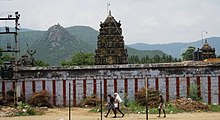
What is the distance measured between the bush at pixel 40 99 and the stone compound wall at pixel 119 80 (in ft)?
2.18

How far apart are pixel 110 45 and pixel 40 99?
851 inches

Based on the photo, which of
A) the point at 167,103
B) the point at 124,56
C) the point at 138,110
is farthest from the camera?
the point at 124,56

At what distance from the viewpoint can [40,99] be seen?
1415 inches

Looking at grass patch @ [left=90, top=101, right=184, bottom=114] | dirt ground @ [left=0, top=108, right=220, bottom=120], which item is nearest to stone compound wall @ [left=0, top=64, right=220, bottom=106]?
dirt ground @ [left=0, top=108, right=220, bottom=120]

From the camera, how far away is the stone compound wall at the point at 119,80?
36219 millimetres

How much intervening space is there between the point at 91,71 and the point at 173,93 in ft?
20.6

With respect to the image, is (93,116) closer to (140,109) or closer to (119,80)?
(140,109)

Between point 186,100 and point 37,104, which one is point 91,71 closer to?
point 37,104

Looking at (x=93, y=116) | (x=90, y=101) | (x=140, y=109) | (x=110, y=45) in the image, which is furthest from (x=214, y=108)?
(x=110, y=45)

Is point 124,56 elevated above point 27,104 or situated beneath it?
elevated above

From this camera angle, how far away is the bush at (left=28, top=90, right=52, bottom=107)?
35.8 meters

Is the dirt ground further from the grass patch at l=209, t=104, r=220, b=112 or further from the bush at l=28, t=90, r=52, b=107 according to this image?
the bush at l=28, t=90, r=52, b=107

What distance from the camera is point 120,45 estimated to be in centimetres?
5681

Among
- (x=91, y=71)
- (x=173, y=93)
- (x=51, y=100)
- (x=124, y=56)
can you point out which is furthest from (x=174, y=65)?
(x=124, y=56)
